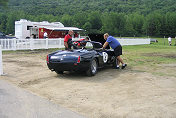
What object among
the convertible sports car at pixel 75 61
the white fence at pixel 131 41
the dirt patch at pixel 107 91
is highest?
the white fence at pixel 131 41

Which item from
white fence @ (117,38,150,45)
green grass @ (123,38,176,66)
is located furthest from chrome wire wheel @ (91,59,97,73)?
white fence @ (117,38,150,45)

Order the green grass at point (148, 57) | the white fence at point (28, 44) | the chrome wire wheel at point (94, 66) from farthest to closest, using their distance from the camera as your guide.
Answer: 1. the white fence at point (28, 44)
2. the green grass at point (148, 57)
3. the chrome wire wheel at point (94, 66)

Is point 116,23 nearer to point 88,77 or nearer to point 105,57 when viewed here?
point 105,57

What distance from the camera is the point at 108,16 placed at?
126 m

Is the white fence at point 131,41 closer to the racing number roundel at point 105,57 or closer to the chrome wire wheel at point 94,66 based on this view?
the racing number roundel at point 105,57

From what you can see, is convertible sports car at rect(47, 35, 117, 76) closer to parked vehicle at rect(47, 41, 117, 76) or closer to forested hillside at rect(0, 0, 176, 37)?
parked vehicle at rect(47, 41, 117, 76)

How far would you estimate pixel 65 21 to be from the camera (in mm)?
130250

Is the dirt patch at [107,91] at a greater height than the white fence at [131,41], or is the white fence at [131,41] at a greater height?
the white fence at [131,41]

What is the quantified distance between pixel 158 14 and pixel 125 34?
796 inches

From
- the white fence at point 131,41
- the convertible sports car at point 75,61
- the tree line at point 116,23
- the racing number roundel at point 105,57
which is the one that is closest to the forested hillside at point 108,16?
the tree line at point 116,23

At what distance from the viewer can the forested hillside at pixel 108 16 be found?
117312 mm

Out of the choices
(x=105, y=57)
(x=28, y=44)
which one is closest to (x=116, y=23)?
(x=28, y=44)

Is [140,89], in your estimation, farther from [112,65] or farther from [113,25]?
[113,25]

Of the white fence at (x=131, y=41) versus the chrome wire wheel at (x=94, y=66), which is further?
the white fence at (x=131, y=41)
